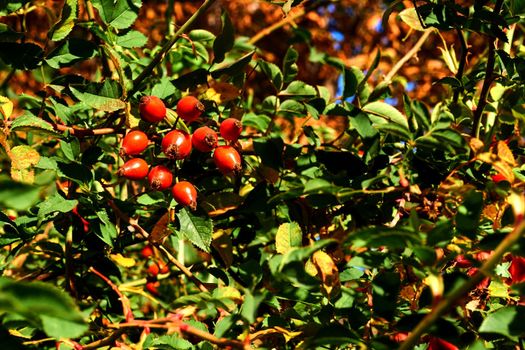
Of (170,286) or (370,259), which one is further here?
(170,286)

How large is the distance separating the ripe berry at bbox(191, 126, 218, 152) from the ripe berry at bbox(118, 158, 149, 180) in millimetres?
95

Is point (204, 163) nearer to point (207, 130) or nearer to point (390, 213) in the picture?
point (207, 130)

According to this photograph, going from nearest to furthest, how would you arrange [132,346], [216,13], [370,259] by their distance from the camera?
[370,259]
[132,346]
[216,13]

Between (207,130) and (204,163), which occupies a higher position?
(207,130)

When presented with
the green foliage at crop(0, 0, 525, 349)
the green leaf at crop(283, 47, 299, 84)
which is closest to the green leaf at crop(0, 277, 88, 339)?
the green foliage at crop(0, 0, 525, 349)

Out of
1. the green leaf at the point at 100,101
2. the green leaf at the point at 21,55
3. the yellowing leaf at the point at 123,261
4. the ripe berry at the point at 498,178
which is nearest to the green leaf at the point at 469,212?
the ripe berry at the point at 498,178

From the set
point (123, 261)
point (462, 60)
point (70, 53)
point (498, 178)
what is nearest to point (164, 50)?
point (70, 53)

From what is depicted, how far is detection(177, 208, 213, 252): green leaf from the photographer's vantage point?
0.92 metres

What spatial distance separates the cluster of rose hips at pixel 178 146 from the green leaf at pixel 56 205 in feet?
0.33

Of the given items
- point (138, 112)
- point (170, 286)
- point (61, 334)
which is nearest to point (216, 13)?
point (170, 286)

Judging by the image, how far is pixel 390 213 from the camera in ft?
3.25

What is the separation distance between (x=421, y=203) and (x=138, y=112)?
52 cm

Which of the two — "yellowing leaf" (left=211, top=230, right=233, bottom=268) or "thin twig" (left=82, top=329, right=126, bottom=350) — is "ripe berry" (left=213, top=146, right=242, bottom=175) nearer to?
"yellowing leaf" (left=211, top=230, right=233, bottom=268)

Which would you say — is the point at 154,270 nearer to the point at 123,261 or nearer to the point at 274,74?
the point at 123,261
